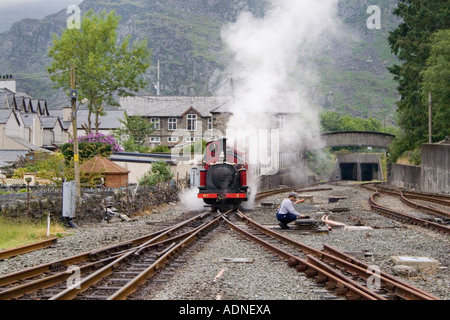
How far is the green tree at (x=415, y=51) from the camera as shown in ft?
150

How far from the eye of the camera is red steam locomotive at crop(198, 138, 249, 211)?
75.0ft

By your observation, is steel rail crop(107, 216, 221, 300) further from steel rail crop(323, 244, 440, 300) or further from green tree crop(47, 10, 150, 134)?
green tree crop(47, 10, 150, 134)

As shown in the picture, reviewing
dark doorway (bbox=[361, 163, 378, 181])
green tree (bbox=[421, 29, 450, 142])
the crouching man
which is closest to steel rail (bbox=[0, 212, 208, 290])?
the crouching man

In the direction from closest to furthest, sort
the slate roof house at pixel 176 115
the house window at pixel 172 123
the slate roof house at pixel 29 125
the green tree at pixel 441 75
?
1. the green tree at pixel 441 75
2. the slate roof house at pixel 29 125
3. the slate roof house at pixel 176 115
4. the house window at pixel 172 123

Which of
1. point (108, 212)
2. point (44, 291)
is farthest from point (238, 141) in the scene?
point (44, 291)

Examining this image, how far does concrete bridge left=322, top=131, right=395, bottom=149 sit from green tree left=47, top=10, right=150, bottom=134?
28437 mm

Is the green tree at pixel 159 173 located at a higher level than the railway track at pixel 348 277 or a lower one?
higher

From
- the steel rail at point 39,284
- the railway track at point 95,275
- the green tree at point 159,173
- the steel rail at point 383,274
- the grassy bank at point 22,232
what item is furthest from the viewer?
Answer: the green tree at point 159,173

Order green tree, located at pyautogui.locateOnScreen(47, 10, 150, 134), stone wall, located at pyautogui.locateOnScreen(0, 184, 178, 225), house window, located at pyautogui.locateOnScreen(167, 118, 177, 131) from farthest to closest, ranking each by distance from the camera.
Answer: house window, located at pyautogui.locateOnScreen(167, 118, 177, 131) < green tree, located at pyautogui.locateOnScreen(47, 10, 150, 134) < stone wall, located at pyautogui.locateOnScreen(0, 184, 178, 225)

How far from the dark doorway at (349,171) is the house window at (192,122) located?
28.2 m

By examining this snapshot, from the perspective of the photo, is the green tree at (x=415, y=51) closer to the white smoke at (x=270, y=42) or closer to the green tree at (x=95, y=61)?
the white smoke at (x=270, y=42)

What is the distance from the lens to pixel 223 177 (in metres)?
22.9

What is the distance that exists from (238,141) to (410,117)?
27.7 meters

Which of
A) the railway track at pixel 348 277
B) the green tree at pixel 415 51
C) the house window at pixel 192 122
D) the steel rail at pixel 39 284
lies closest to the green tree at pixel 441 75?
the green tree at pixel 415 51
